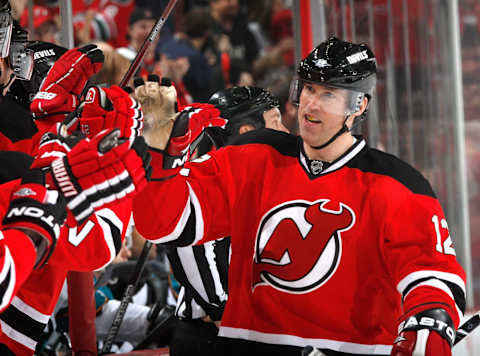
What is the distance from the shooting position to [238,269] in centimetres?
203

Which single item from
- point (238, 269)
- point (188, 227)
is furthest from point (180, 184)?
point (238, 269)

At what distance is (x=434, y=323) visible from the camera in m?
1.75

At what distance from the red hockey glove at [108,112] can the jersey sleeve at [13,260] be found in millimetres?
317

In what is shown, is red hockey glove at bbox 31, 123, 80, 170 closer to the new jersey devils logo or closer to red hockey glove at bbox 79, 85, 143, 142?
red hockey glove at bbox 79, 85, 143, 142

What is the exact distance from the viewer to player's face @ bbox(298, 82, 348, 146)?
2.04 meters

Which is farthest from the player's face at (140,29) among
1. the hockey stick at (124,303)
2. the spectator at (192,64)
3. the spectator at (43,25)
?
the hockey stick at (124,303)

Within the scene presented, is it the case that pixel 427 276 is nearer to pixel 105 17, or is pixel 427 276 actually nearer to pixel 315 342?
pixel 315 342

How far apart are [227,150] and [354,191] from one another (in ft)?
1.11

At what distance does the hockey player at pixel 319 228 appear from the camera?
1865 mm

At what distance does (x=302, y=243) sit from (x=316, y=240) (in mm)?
35

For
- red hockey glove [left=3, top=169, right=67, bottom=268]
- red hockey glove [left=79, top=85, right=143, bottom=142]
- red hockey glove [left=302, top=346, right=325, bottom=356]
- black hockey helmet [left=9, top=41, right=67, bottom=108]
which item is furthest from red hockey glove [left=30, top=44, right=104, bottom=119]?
red hockey glove [left=302, top=346, right=325, bottom=356]

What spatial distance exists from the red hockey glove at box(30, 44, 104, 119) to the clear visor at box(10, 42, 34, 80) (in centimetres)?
9

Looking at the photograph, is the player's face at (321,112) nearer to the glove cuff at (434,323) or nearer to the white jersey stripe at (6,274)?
the glove cuff at (434,323)

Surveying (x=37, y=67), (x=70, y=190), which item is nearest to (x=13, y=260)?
(x=70, y=190)
